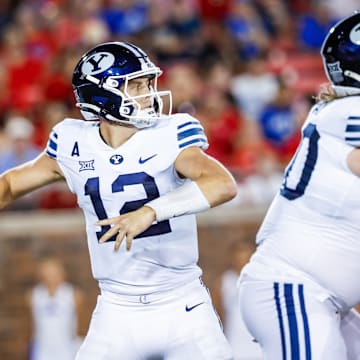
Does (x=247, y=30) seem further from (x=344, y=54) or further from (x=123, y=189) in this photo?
(x=123, y=189)

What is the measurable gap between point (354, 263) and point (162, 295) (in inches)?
31.2

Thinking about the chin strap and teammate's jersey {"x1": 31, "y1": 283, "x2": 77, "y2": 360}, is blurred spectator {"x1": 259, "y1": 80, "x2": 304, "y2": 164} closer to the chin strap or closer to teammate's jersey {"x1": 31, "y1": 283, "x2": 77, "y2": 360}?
teammate's jersey {"x1": 31, "y1": 283, "x2": 77, "y2": 360}

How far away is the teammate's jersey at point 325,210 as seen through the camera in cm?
422

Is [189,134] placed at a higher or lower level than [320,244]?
higher

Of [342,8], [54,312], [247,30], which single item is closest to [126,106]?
[54,312]

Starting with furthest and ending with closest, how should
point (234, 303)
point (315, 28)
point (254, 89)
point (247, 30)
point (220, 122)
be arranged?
1. point (315, 28)
2. point (247, 30)
3. point (254, 89)
4. point (220, 122)
5. point (234, 303)

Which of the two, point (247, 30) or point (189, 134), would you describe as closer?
point (189, 134)

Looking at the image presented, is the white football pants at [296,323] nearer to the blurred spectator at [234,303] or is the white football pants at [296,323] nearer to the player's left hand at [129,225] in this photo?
the player's left hand at [129,225]

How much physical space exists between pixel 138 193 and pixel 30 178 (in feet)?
1.86

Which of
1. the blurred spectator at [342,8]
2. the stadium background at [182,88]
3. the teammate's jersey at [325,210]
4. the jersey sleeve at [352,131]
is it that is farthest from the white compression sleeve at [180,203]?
the blurred spectator at [342,8]

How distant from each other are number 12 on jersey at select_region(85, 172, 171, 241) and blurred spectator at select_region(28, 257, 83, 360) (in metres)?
4.47

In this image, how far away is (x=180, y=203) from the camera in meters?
4.08

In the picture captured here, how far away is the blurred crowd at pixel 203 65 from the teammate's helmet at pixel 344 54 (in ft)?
14.0

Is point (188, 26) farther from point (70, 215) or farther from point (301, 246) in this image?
point (301, 246)
